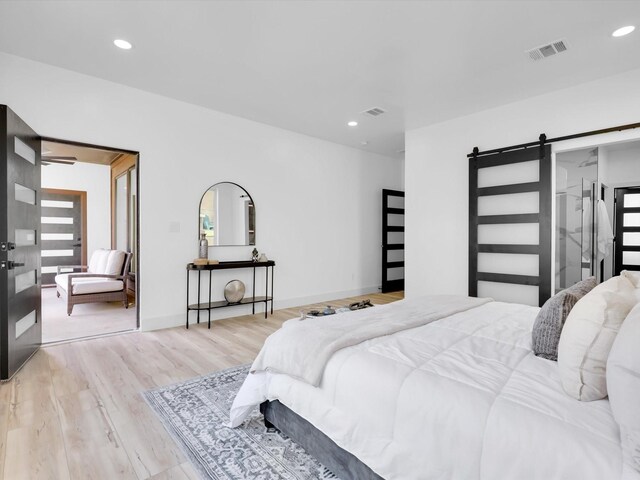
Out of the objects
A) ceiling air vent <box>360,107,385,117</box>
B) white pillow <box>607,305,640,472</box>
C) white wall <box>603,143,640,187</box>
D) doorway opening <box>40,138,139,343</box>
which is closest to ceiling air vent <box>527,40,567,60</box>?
ceiling air vent <box>360,107,385,117</box>

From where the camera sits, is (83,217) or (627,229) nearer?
(627,229)

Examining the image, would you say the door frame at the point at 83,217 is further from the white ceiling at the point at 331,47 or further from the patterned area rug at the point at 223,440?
the patterned area rug at the point at 223,440

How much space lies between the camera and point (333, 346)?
1634mm

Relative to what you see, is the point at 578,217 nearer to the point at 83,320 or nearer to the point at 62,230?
the point at 83,320

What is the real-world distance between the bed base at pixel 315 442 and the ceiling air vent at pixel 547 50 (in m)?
3.60

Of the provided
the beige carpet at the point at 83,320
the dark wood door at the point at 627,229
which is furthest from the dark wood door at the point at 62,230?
the dark wood door at the point at 627,229

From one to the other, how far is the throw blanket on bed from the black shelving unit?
15.1ft

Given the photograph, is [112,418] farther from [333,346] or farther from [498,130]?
[498,130]

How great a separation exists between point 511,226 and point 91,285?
5913mm

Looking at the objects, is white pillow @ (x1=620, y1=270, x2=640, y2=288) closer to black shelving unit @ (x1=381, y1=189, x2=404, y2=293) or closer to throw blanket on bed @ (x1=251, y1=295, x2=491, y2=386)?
throw blanket on bed @ (x1=251, y1=295, x2=491, y2=386)

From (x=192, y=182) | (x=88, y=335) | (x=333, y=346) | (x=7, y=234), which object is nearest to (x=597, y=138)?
(x=333, y=346)

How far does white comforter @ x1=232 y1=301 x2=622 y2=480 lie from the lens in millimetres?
972

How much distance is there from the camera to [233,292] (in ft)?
15.3

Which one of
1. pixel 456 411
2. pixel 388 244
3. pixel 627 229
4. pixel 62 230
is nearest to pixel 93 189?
pixel 62 230
